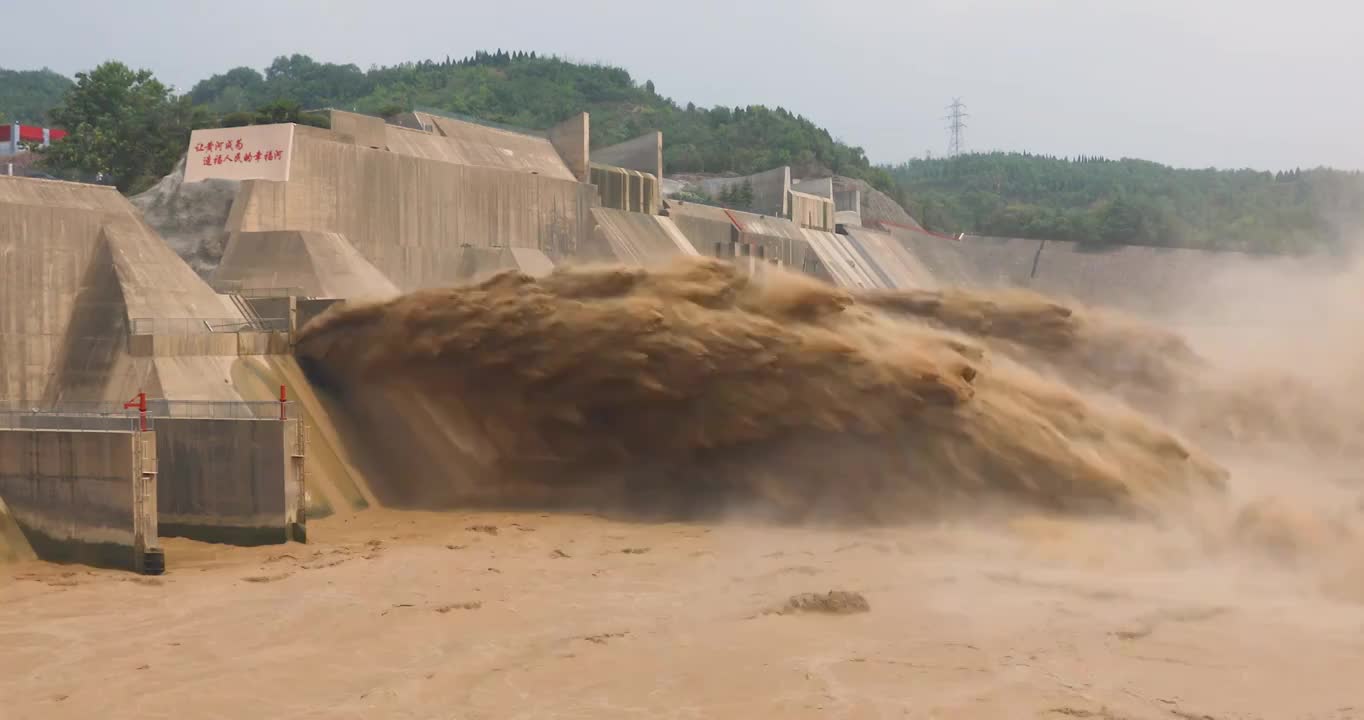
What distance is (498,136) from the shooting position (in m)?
50.9

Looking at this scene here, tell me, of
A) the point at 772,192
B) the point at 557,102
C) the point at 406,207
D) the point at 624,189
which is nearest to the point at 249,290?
the point at 406,207

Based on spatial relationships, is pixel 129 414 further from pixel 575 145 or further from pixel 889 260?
pixel 889 260

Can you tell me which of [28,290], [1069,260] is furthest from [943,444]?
[1069,260]

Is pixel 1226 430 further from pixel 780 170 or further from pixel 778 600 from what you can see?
pixel 780 170

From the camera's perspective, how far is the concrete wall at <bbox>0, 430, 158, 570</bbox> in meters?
17.6

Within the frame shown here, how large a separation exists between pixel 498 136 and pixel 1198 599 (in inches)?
1619

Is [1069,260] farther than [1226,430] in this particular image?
Yes

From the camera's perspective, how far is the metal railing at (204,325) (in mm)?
23344

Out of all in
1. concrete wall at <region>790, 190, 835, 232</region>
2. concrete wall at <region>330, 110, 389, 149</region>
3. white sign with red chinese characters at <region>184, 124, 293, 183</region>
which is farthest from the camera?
concrete wall at <region>790, 190, 835, 232</region>

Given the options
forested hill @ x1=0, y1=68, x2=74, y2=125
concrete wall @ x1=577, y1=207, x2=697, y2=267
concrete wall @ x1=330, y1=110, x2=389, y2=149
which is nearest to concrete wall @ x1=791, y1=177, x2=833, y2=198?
concrete wall @ x1=577, y1=207, x2=697, y2=267

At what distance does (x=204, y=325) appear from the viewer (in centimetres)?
2456

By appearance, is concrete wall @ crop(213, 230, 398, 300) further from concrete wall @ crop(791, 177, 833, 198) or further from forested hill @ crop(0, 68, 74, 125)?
forested hill @ crop(0, 68, 74, 125)

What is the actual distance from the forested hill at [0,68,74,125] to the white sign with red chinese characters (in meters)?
118

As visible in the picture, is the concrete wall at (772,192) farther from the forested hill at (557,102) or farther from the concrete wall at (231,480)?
the concrete wall at (231,480)
